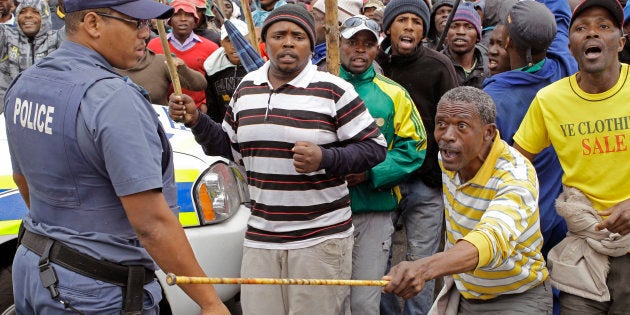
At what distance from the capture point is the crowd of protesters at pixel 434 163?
3.55 metres

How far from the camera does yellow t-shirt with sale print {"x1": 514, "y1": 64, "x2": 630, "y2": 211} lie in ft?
12.6

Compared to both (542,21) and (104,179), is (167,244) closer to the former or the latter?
(104,179)

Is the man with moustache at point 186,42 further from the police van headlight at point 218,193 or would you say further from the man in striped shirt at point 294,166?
the man in striped shirt at point 294,166

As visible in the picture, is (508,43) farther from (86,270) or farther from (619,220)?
(86,270)

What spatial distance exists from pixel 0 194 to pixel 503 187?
2635 mm

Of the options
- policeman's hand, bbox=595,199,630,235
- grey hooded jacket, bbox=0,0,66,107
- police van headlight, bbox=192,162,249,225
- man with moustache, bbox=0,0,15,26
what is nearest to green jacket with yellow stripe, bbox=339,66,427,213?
police van headlight, bbox=192,162,249,225

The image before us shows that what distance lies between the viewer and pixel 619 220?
3.59 metres

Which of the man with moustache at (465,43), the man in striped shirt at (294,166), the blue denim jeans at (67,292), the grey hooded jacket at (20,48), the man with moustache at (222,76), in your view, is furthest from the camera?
the grey hooded jacket at (20,48)

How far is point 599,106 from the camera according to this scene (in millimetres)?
3877

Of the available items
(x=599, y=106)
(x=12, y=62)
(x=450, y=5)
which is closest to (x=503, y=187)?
(x=599, y=106)

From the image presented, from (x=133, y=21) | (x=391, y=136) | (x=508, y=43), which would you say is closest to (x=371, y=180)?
(x=391, y=136)

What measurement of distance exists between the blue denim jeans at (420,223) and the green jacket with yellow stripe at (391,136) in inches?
19.0

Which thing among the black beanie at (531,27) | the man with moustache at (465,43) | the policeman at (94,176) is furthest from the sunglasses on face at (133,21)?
the man with moustache at (465,43)

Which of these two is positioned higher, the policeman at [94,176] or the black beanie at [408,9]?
the black beanie at [408,9]
